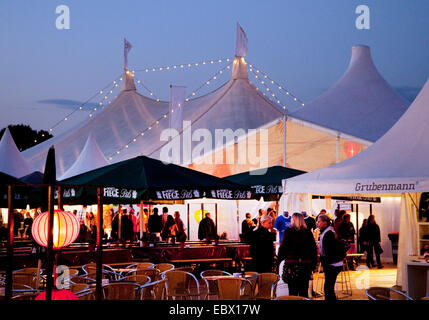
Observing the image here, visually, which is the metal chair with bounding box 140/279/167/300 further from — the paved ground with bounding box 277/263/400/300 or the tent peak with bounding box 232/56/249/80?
the tent peak with bounding box 232/56/249/80

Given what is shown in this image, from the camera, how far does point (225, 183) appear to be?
10.9m

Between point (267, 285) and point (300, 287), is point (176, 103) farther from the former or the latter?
point (300, 287)

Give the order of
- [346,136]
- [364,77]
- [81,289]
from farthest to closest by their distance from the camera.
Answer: [364,77], [346,136], [81,289]

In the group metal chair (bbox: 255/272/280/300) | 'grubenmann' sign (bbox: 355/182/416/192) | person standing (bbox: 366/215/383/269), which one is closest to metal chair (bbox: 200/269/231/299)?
metal chair (bbox: 255/272/280/300)

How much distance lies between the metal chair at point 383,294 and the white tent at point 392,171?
2.32 metres

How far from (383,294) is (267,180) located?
350 inches

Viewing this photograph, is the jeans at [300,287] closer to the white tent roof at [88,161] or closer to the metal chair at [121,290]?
the metal chair at [121,290]

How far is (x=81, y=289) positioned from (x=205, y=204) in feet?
38.9

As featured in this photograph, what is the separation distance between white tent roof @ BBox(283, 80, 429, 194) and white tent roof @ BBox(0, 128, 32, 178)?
1623 cm

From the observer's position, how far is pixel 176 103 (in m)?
22.2

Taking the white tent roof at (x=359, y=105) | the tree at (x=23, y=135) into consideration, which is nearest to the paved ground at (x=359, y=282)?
the white tent roof at (x=359, y=105)

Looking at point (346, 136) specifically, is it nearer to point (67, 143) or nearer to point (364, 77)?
point (364, 77)

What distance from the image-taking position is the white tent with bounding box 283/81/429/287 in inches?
319
